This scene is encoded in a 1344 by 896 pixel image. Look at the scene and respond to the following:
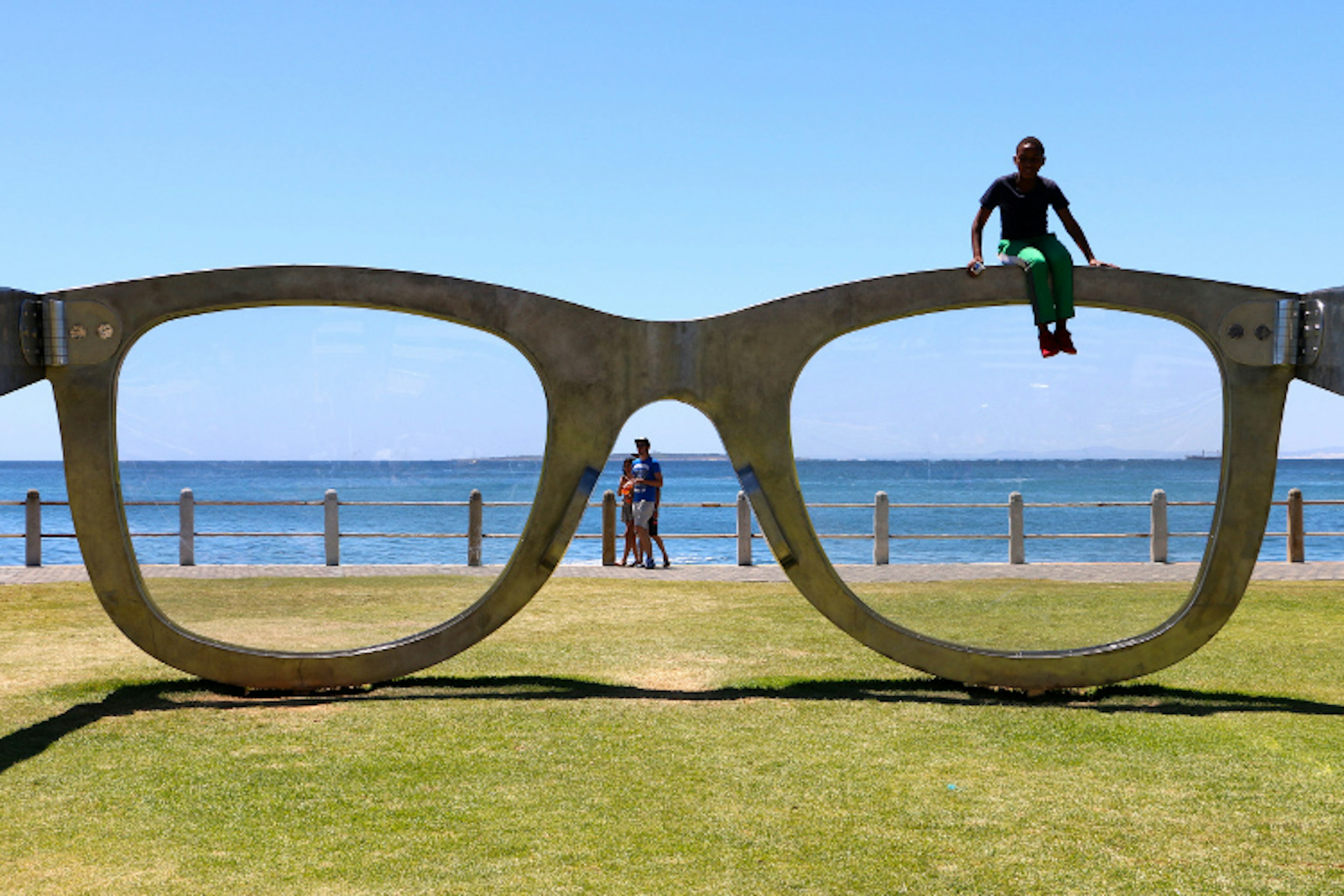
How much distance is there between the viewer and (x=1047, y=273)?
4559mm

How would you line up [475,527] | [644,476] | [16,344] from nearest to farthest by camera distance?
[16,344]
[475,527]
[644,476]

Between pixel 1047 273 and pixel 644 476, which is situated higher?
pixel 1047 273

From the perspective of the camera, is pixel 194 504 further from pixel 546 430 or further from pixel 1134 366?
pixel 1134 366

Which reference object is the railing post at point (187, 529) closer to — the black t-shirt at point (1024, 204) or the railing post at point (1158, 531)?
the black t-shirt at point (1024, 204)

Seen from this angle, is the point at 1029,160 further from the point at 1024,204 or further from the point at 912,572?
the point at 912,572

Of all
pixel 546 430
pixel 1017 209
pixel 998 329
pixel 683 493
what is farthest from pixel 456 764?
pixel 683 493

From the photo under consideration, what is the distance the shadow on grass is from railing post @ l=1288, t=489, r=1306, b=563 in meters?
8.78

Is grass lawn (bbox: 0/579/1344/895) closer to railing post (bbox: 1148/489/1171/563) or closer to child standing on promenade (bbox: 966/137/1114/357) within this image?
railing post (bbox: 1148/489/1171/563)

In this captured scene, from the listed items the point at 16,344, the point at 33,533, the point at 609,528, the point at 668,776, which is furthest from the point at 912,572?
the point at 33,533

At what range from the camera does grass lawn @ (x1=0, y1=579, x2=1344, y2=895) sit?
112 inches

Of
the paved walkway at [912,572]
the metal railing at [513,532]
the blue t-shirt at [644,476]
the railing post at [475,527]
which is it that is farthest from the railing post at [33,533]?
the paved walkway at [912,572]

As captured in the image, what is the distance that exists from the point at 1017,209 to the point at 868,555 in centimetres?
149

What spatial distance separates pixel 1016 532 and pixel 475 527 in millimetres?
2461

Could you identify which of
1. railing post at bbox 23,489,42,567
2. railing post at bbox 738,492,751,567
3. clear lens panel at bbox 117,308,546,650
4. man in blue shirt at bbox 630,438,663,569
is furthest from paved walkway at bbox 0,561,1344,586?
railing post at bbox 23,489,42,567
